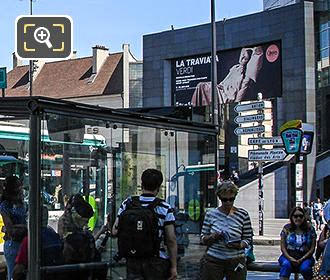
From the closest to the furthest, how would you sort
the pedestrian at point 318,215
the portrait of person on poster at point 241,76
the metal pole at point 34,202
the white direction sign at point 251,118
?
the metal pole at point 34,202, the white direction sign at point 251,118, the pedestrian at point 318,215, the portrait of person on poster at point 241,76

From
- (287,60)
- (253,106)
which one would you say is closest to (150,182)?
(253,106)

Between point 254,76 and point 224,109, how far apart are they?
4.75 meters

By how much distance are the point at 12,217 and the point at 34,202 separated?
A: 5.19ft

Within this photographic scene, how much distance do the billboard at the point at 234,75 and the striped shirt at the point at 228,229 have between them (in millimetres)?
39487

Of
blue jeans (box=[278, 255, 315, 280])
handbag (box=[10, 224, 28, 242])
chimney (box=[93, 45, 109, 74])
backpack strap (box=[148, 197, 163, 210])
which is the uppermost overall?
chimney (box=[93, 45, 109, 74])

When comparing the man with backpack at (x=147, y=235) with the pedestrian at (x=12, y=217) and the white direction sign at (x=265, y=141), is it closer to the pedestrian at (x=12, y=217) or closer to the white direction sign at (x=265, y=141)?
the pedestrian at (x=12, y=217)

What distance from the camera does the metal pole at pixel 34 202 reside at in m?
5.68

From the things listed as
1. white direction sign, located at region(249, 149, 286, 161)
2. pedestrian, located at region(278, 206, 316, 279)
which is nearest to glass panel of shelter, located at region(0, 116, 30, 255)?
pedestrian, located at region(278, 206, 316, 279)

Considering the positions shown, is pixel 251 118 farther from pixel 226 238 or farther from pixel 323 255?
pixel 226 238

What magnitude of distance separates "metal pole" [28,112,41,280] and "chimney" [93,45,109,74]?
232ft

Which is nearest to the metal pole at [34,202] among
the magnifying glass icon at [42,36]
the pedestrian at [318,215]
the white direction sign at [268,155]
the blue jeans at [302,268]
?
the blue jeans at [302,268]

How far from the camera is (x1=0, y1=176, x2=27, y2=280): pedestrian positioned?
22.7 feet

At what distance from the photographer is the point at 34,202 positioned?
18.7 feet

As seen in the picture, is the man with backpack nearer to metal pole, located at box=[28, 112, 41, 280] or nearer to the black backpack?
the black backpack
